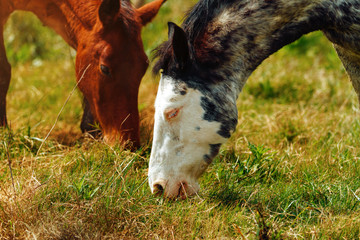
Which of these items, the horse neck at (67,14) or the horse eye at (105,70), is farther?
the horse neck at (67,14)

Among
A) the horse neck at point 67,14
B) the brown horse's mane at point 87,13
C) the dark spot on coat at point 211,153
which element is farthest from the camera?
the horse neck at point 67,14

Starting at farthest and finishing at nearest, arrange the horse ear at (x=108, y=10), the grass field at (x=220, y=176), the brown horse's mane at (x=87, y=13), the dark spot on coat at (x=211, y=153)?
the brown horse's mane at (x=87, y=13), the horse ear at (x=108, y=10), the dark spot on coat at (x=211, y=153), the grass field at (x=220, y=176)

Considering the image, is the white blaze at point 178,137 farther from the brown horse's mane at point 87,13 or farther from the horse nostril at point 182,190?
the brown horse's mane at point 87,13

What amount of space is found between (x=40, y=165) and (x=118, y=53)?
1027 mm

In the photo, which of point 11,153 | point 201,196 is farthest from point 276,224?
point 11,153

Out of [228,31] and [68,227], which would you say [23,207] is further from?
[228,31]

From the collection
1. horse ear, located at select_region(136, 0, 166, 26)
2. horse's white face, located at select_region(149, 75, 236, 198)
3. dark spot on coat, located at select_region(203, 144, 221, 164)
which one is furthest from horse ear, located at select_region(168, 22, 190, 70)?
horse ear, located at select_region(136, 0, 166, 26)

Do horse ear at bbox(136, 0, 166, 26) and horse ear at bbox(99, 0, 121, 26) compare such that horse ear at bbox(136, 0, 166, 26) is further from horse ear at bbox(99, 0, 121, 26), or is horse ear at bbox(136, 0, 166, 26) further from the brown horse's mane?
horse ear at bbox(99, 0, 121, 26)

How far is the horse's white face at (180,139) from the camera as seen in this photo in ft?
10.2

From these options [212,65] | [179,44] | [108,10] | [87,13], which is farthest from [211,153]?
[87,13]

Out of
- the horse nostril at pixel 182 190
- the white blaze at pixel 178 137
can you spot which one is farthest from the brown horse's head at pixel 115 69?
the horse nostril at pixel 182 190

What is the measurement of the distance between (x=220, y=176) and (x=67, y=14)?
6.37 ft

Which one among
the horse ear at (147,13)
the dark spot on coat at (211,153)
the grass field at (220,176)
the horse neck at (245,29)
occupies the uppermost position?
the horse neck at (245,29)

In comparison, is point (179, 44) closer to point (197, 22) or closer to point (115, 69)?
point (197, 22)
